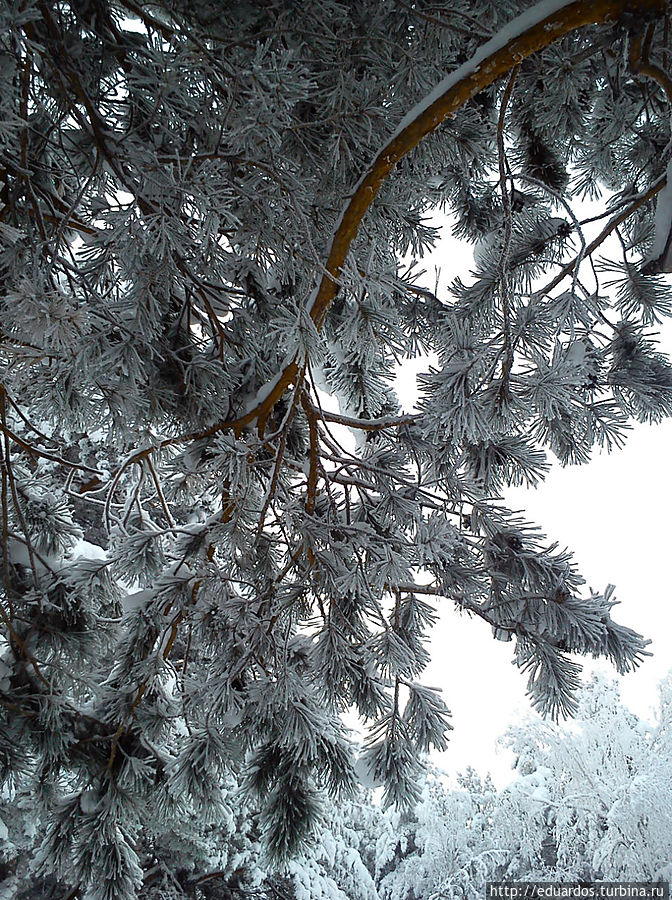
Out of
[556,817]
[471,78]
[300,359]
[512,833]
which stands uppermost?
Answer: [556,817]

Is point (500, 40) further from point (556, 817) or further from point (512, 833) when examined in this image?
point (512, 833)

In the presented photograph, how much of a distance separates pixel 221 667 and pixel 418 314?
1.31 meters

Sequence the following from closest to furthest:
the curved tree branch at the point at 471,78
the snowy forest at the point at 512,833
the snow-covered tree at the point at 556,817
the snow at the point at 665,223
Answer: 1. the curved tree branch at the point at 471,78
2. the snow at the point at 665,223
3. the snowy forest at the point at 512,833
4. the snow-covered tree at the point at 556,817

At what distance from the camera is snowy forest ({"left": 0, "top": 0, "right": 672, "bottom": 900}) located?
1.08 m

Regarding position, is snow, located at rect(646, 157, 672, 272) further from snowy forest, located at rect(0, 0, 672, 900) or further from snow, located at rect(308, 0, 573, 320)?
snow, located at rect(308, 0, 573, 320)

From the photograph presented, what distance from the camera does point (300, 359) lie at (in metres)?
1.11

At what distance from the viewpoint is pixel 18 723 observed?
5.31ft

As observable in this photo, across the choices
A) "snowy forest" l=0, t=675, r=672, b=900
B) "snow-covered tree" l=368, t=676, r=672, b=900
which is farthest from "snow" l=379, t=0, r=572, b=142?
"snow-covered tree" l=368, t=676, r=672, b=900

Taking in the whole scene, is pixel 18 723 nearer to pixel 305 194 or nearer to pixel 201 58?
pixel 305 194

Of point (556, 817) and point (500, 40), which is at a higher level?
point (556, 817)

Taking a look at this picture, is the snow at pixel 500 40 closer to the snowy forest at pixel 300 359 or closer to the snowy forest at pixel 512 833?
the snowy forest at pixel 300 359

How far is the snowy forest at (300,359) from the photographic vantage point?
42.6 inches

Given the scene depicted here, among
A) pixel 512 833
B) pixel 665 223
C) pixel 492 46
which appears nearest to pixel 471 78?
pixel 492 46

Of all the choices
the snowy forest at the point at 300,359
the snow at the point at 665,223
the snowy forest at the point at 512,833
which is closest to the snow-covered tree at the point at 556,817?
the snowy forest at the point at 512,833
